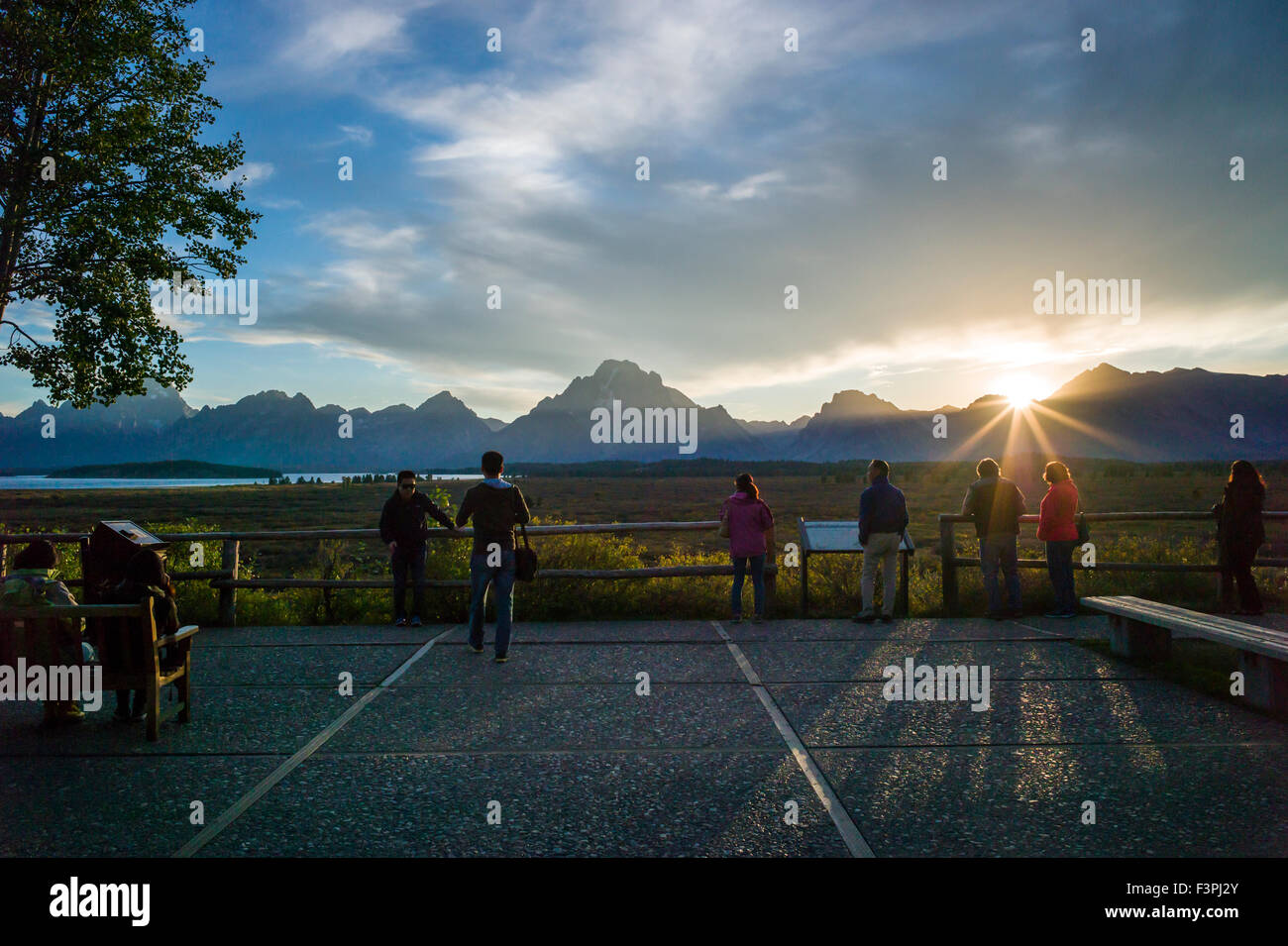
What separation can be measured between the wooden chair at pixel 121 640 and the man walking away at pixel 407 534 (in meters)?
4.23

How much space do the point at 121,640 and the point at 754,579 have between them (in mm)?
7103

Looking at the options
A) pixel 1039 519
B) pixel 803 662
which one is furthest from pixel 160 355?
pixel 1039 519

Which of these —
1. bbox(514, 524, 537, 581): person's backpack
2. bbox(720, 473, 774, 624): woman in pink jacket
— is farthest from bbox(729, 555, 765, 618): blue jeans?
bbox(514, 524, 537, 581): person's backpack

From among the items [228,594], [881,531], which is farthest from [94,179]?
[881,531]

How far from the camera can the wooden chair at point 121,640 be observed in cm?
554

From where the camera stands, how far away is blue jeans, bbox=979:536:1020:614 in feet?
33.0

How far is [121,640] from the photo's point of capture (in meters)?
5.73

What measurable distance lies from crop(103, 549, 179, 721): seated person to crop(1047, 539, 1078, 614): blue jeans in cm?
969

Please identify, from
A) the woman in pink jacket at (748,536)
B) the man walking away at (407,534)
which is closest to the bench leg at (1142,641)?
the woman in pink jacket at (748,536)

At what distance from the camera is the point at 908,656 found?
8.07m

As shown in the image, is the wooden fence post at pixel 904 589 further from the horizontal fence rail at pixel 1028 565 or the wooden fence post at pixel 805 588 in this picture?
the wooden fence post at pixel 805 588
